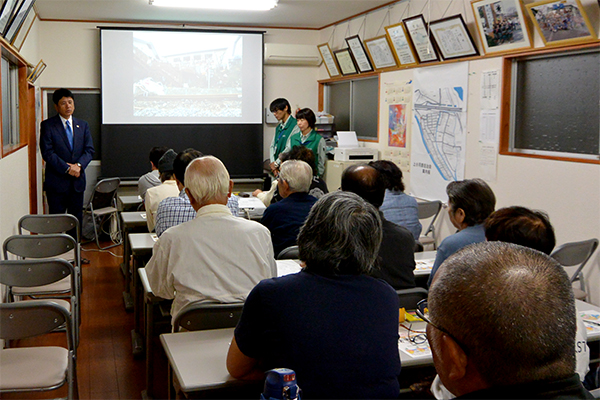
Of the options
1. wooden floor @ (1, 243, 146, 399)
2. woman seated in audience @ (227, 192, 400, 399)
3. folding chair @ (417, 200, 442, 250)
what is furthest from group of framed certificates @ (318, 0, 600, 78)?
wooden floor @ (1, 243, 146, 399)

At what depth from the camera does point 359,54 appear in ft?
22.4

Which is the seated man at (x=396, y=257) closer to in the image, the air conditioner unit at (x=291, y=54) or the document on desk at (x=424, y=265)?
the document on desk at (x=424, y=265)

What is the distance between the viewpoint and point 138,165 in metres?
7.60

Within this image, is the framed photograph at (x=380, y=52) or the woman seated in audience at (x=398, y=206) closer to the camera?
the woman seated in audience at (x=398, y=206)

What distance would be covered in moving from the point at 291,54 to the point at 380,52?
1908mm

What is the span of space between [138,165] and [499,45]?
4822mm

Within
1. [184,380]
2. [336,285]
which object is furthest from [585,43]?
[184,380]

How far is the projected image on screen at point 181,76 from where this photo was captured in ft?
24.3

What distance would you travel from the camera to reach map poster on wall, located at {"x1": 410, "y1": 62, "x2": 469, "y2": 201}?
525 cm

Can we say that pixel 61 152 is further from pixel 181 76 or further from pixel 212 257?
pixel 212 257

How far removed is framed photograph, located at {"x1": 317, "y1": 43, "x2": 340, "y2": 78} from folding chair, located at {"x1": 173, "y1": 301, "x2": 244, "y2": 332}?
574 cm

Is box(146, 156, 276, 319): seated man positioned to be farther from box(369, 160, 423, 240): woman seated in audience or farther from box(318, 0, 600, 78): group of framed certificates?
box(318, 0, 600, 78): group of framed certificates

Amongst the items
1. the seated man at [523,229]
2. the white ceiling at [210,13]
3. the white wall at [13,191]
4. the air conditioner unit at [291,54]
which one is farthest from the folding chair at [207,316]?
the air conditioner unit at [291,54]

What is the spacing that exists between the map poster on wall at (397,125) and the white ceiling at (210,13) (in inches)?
45.8
